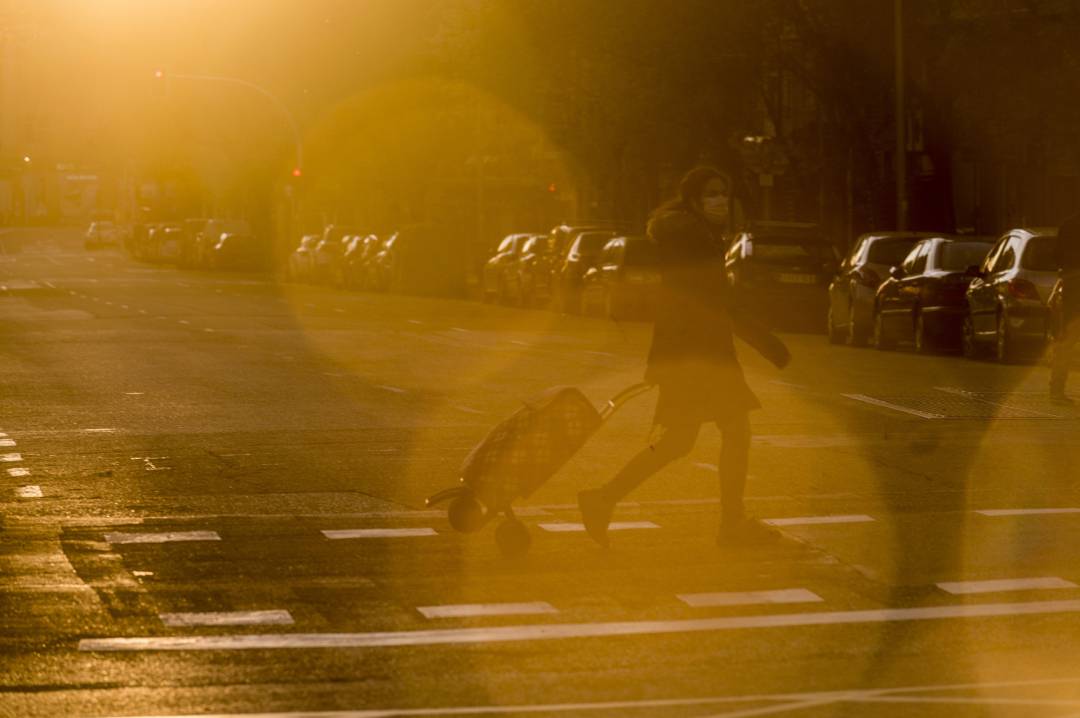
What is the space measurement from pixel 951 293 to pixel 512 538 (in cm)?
1869

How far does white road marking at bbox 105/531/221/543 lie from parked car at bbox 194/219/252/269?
75.1 m

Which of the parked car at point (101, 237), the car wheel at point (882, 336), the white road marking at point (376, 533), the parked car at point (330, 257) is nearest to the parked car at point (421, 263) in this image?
the parked car at point (330, 257)

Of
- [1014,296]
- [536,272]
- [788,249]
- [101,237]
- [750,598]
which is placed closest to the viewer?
[750,598]

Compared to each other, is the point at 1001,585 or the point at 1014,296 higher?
the point at 1001,585

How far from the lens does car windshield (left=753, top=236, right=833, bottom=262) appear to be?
35594 millimetres

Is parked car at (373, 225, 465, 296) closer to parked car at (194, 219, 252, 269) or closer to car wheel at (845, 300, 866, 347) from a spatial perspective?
parked car at (194, 219, 252, 269)

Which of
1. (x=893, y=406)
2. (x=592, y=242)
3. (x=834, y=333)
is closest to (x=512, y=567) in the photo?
(x=893, y=406)

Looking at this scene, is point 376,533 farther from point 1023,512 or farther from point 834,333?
point 834,333

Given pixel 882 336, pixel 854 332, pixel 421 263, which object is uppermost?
pixel 882 336

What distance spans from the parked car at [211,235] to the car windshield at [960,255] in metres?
58.5

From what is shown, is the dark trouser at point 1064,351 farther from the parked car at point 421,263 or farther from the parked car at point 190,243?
the parked car at point 190,243

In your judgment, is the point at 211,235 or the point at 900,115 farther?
the point at 211,235

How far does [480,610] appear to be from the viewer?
877cm

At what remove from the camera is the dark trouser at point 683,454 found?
34.1 ft
